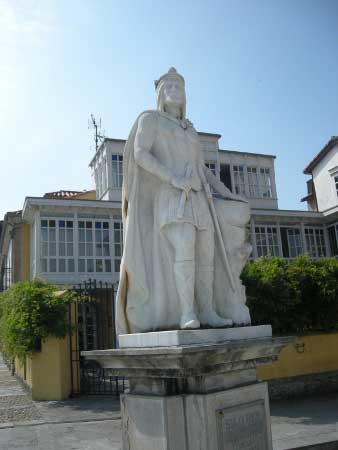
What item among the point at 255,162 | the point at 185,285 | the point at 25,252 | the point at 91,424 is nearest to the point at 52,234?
the point at 25,252

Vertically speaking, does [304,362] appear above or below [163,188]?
below

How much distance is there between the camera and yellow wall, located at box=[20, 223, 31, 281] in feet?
72.5

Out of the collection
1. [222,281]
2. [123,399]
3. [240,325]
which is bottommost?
[123,399]

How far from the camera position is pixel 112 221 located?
69.7 ft

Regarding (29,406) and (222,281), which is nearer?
(222,281)

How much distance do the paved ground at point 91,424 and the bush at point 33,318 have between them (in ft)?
4.57

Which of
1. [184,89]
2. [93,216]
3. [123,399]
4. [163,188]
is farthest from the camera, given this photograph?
[93,216]

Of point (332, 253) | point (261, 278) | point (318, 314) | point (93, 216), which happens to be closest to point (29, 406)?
point (261, 278)

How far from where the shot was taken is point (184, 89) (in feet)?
14.9

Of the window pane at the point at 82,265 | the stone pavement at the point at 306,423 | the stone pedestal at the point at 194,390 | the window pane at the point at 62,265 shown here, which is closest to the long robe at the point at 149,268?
the stone pedestal at the point at 194,390

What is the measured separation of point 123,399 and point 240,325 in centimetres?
116

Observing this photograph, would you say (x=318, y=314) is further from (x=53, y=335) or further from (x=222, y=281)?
(x=222, y=281)

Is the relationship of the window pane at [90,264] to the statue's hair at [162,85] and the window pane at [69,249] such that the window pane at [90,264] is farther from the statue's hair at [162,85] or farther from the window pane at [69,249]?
the statue's hair at [162,85]

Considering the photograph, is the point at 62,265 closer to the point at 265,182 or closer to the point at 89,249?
the point at 89,249
